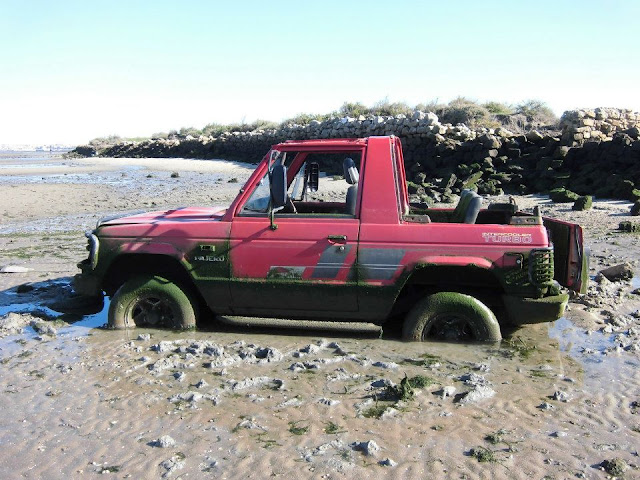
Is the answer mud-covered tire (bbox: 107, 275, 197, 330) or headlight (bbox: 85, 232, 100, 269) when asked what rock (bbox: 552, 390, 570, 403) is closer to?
mud-covered tire (bbox: 107, 275, 197, 330)

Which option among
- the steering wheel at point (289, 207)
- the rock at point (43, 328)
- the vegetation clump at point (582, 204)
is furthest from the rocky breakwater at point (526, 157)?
the rock at point (43, 328)

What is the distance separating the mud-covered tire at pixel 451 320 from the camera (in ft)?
18.6

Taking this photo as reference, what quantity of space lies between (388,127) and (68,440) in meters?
24.0

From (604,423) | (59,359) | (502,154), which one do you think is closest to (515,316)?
(604,423)

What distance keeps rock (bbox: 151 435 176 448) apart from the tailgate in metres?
3.81

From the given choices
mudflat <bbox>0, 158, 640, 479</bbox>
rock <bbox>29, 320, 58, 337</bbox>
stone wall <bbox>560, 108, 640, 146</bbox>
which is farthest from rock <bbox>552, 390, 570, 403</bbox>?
stone wall <bbox>560, 108, 640, 146</bbox>

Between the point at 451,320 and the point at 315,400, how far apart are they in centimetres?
174

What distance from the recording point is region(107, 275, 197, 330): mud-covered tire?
6152mm

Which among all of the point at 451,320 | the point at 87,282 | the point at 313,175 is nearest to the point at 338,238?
the point at 451,320

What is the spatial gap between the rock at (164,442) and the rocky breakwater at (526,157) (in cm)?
1263

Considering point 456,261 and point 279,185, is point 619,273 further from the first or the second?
point 279,185

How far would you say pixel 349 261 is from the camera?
569cm

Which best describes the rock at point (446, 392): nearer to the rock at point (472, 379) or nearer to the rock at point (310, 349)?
the rock at point (472, 379)

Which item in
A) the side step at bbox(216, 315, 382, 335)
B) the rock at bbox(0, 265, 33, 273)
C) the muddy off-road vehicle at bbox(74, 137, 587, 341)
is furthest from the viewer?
the rock at bbox(0, 265, 33, 273)
